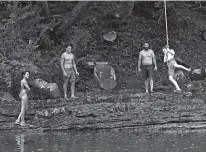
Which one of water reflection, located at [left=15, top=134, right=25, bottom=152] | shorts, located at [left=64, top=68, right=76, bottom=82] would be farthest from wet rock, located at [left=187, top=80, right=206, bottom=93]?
water reflection, located at [left=15, top=134, right=25, bottom=152]

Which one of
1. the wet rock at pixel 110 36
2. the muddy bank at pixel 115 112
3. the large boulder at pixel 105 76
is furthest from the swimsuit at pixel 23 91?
the wet rock at pixel 110 36

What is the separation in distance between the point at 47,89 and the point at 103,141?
210 inches

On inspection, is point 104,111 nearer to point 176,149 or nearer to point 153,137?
point 153,137

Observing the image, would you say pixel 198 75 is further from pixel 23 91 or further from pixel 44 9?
pixel 23 91

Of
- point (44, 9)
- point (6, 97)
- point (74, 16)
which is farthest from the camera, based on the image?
point (44, 9)

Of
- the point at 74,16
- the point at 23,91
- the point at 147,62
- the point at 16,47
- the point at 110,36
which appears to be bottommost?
the point at 23,91

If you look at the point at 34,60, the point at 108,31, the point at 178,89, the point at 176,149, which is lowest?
the point at 176,149

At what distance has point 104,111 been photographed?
1507 centimetres

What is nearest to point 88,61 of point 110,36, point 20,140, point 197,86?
point 110,36

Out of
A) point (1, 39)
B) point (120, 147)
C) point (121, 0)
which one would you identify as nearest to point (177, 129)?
point (120, 147)

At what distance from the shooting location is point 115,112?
1509cm

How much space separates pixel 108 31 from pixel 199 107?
8.76m

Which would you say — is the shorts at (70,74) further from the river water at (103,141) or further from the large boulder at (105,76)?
the river water at (103,141)

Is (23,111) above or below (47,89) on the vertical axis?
below
